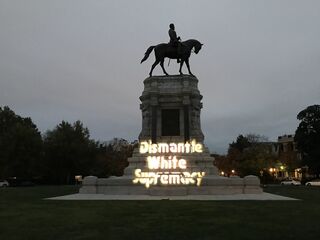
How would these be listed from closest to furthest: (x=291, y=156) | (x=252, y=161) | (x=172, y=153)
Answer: (x=172, y=153), (x=252, y=161), (x=291, y=156)

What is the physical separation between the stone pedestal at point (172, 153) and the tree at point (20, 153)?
144 feet

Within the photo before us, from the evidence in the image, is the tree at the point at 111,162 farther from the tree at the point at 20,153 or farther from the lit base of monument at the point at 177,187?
the lit base of monument at the point at 177,187

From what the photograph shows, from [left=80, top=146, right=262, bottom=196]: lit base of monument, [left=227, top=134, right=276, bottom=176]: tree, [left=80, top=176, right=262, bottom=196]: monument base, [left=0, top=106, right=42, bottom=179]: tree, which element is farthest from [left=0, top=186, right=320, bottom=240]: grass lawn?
[left=227, top=134, right=276, bottom=176]: tree

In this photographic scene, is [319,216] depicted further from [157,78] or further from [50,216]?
[157,78]

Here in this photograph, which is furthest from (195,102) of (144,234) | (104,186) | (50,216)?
(144,234)

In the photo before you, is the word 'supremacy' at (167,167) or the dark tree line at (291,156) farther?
the dark tree line at (291,156)

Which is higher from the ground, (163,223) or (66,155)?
(66,155)

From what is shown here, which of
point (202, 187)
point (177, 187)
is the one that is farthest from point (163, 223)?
point (202, 187)

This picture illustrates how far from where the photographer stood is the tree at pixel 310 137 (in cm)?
7962

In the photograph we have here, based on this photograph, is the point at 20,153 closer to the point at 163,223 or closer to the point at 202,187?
the point at 202,187

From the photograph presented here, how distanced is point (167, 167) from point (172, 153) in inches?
108

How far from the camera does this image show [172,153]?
36406 millimetres

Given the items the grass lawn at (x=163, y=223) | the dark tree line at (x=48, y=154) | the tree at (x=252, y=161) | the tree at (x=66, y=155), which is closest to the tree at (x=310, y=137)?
the tree at (x=252, y=161)

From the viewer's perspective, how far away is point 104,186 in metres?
33.0
